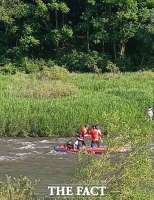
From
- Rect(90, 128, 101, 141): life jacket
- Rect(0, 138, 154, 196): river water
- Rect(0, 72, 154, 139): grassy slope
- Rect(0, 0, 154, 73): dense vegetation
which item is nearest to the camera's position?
Rect(0, 138, 154, 196): river water

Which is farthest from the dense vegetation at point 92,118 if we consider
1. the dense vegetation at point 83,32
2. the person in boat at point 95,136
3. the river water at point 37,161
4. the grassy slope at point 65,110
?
the dense vegetation at point 83,32

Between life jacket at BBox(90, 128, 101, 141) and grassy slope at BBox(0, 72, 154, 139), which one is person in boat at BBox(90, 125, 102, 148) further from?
grassy slope at BBox(0, 72, 154, 139)

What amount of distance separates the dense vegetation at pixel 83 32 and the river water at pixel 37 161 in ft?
75.2

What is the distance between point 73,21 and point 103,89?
23.3 meters

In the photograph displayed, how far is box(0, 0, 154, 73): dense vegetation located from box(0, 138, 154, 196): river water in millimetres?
22913

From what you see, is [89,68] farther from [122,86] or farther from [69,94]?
[69,94]

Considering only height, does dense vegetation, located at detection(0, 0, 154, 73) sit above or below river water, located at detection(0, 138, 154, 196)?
above

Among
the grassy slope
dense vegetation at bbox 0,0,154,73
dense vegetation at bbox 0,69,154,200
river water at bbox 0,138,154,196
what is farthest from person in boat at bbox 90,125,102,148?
dense vegetation at bbox 0,0,154,73

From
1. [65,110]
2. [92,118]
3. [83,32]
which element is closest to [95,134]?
[92,118]

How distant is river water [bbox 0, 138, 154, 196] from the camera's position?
1842 cm

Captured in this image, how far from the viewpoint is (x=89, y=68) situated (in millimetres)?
48781

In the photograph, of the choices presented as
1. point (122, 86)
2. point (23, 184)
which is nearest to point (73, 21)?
point (122, 86)

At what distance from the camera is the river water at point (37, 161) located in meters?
18.4

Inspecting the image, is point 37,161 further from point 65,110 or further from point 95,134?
point 65,110
